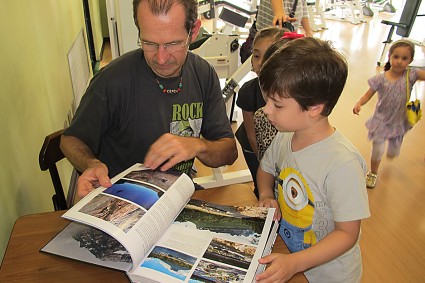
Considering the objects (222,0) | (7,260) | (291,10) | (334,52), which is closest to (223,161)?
(334,52)

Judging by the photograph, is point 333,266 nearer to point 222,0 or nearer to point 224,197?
point 224,197

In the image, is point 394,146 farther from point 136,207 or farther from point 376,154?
point 136,207

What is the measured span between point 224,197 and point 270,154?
19 centimetres

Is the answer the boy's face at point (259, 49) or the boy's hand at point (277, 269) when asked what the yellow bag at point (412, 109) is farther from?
the boy's hand at point (277, 269)

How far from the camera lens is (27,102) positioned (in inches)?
Result: 58.2

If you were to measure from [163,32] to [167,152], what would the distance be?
1.19 ft

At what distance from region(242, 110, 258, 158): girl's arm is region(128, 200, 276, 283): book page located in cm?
78

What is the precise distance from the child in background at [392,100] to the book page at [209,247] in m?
1.96

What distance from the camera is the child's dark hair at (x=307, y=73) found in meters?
0.85

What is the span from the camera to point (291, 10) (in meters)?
→ 2.36

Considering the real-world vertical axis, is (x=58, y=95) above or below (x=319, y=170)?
below

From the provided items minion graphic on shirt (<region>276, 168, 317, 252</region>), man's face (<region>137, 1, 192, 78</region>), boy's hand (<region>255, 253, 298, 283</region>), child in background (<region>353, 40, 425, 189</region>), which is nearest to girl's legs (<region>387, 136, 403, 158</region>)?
child in background (<region>353, 40, 425, 189</region>)

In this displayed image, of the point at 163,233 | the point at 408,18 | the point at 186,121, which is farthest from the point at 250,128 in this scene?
the point at 408,18

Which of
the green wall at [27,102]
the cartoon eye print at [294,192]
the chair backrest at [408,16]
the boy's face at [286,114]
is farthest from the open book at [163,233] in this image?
the chair backrest at [408,16]
